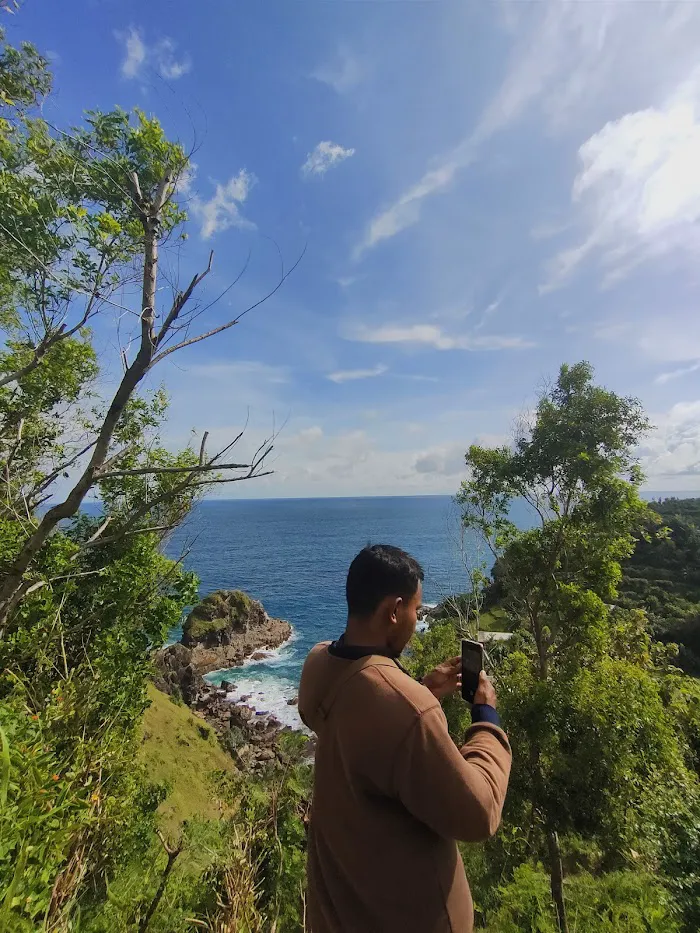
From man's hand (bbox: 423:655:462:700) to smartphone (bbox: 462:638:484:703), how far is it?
8 centimetres

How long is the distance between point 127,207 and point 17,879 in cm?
480

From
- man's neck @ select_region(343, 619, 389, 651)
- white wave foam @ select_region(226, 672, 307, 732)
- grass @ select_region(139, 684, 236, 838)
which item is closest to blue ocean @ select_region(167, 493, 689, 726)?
white wave foam @ select_region(226, 672, 307, 732)

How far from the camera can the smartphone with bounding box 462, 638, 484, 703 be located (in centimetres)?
187

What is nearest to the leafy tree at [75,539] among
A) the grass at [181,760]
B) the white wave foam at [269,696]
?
the grass at [181,760]

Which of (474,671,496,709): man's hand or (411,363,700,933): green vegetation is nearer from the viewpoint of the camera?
(474,671,496,709): man's hand

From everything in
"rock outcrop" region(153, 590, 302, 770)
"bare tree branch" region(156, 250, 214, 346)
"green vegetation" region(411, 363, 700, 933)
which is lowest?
"rock outcrop" region(153, 590, 302, 770)

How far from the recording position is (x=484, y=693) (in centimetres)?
183

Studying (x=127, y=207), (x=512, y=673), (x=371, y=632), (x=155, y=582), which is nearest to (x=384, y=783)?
(x=371, y=632)

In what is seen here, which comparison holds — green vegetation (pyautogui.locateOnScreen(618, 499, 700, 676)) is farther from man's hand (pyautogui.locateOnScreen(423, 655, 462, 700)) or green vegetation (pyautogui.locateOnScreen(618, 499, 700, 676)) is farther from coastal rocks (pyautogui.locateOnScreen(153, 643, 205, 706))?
coastal rocks (pyautogui.locateOnScreen(153, 643, 205, 706))

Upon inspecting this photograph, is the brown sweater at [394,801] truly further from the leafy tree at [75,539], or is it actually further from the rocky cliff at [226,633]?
the rocky cliff at [226,633]

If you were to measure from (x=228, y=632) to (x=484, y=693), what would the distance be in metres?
40.0

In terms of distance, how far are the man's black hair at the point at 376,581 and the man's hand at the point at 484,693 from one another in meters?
0.58

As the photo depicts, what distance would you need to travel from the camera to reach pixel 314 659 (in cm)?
167

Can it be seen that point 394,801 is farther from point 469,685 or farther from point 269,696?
point 269,696
